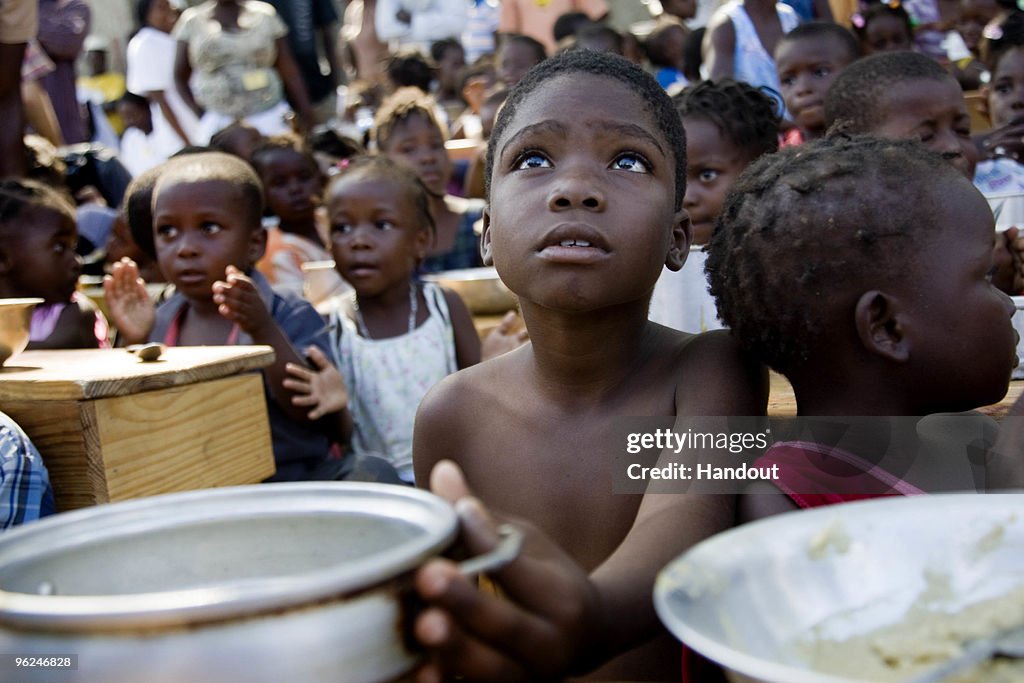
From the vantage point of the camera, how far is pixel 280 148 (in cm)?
448

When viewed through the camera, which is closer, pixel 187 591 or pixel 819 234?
pixel 187 591

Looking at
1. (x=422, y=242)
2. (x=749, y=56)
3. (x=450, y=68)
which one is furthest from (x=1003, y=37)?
(x=450, y=68)

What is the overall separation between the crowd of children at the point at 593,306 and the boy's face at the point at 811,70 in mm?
658

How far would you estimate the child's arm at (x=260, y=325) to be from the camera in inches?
101

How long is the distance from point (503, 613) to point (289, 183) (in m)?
3.97

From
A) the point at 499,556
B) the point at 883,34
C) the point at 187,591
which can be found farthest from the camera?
the point at 883,34

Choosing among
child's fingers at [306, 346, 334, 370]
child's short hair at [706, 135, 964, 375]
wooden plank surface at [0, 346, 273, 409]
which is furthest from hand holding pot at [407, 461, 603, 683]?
child's fingers at [306, 346, 334, 370]

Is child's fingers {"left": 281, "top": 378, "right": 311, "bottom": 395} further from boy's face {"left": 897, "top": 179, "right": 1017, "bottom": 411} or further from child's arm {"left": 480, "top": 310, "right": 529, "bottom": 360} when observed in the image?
boy's face {"left": 897, "top": 179, "right": 1017, "bottom": 411}

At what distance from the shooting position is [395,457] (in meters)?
3.17

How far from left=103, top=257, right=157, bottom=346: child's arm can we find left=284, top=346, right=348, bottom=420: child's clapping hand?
59cm

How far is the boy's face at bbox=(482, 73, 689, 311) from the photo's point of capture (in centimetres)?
144

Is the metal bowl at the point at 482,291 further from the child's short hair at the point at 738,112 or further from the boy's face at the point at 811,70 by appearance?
the boy's face at the point at 811,70

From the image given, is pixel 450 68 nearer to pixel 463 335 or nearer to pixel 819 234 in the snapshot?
pixel 463 335

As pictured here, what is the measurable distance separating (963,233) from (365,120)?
19.9ft
